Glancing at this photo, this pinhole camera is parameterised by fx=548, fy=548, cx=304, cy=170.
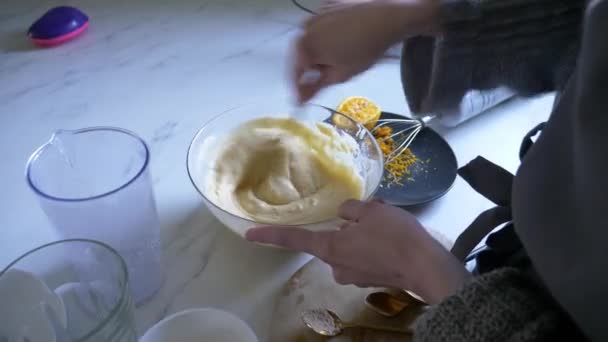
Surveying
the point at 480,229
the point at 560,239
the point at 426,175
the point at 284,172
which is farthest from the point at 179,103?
the point at 560,239

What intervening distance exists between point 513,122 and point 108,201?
0.58 meters

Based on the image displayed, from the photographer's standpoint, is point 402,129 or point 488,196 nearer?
point 488,196

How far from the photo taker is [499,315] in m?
0.41

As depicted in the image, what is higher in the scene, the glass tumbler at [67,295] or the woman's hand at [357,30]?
the woman's hand at [357,30]

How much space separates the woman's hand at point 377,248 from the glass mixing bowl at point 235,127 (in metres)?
0.03

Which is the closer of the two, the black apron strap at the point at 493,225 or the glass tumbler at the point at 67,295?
the glass tumbler at the point at 67,295

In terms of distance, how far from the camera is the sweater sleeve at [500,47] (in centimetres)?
57

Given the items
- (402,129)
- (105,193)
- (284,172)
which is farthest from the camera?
(402,129)

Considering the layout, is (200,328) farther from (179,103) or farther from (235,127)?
(179,103)

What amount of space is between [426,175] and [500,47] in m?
0.18

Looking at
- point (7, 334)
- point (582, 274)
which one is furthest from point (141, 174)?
point (582, 274)

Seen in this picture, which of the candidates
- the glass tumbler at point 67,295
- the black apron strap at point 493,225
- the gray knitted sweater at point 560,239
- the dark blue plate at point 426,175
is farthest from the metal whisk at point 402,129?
the glass tumbler at point 67,295

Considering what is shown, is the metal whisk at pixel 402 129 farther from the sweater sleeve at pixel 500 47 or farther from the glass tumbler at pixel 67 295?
the glass tumbler at pixel 67 295

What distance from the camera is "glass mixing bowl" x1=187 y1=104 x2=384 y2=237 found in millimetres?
582
